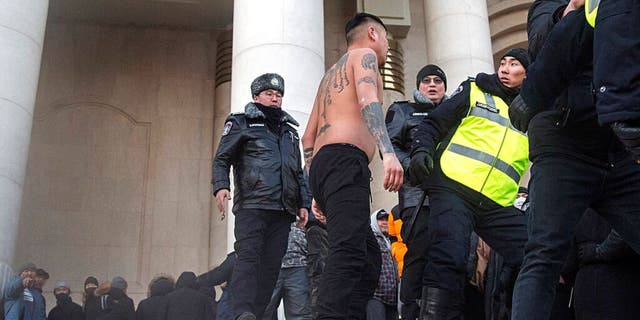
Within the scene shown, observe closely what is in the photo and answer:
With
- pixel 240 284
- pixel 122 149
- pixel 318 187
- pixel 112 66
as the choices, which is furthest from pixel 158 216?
pixel 318 187

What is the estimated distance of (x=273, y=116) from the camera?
229 inches

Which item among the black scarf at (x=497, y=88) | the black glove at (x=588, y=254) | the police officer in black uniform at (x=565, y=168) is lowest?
the black glove at (x=588, y=254)

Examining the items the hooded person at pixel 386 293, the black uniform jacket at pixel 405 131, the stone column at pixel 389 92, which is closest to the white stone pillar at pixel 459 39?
the stone column at pixel 389 92

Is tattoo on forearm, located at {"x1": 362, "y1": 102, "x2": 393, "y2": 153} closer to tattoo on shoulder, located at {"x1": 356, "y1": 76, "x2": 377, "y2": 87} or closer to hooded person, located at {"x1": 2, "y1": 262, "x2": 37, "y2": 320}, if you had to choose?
tattoo on shoulder, located at {"x1": 356, "y1": 76, "x2": 377, "y2": 87}

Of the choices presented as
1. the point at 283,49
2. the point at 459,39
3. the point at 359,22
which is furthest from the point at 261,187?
the point at 459,39

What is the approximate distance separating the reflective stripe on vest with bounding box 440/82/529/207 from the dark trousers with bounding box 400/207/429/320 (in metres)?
0.65

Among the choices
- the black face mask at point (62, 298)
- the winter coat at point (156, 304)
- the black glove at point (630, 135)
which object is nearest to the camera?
the black glove at point (630, 135)

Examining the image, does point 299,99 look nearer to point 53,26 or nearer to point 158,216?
point 158,216

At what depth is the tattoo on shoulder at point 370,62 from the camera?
4.33m

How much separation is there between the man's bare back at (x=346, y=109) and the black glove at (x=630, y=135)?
1.73 metres

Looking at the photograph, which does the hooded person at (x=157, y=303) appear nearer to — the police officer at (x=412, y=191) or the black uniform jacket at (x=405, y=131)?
the police officer at (x=412, y=191)

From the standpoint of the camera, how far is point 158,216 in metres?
12.5

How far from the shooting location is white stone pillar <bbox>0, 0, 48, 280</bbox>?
7.77 metres

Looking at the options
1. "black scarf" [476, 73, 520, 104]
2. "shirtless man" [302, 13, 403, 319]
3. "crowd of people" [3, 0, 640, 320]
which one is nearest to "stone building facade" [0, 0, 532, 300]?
"crowd of people" [3, 0, 640, 320]
